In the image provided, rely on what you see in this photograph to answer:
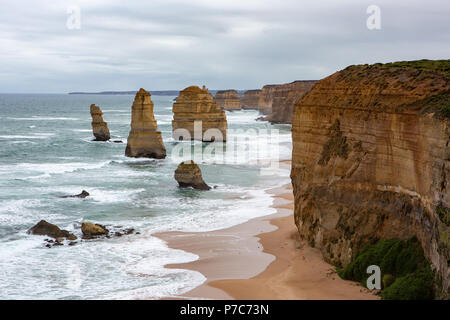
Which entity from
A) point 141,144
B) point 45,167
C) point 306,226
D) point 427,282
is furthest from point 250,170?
point 427,282

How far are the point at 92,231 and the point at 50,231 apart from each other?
1823 mm

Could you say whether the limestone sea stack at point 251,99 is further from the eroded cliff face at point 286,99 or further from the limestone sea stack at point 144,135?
the limestone sea stack at point 144,135

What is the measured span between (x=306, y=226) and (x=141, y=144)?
31952 mm

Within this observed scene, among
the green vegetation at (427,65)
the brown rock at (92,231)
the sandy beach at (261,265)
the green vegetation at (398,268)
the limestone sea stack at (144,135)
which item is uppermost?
the green vegetation at (427,65)

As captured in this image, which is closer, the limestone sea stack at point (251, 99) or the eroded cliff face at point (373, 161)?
the eroded cliff face at point (373, 161)

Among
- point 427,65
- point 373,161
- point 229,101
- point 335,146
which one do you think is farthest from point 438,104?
point 229,101

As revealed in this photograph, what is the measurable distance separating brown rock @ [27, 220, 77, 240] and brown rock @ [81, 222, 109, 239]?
602 mm

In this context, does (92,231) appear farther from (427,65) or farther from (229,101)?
(229,101)

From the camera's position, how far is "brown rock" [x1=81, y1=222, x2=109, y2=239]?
23.7 m

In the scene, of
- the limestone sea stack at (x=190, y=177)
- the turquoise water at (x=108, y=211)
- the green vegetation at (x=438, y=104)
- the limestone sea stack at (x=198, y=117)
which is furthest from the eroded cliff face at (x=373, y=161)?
the limestone sea stack at (x=198, y=117)

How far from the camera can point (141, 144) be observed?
50625mm

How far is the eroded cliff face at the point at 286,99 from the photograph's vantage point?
344 ft

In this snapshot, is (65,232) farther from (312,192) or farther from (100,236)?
(312,192)

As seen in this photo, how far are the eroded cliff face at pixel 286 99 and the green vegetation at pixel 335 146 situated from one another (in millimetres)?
84524
